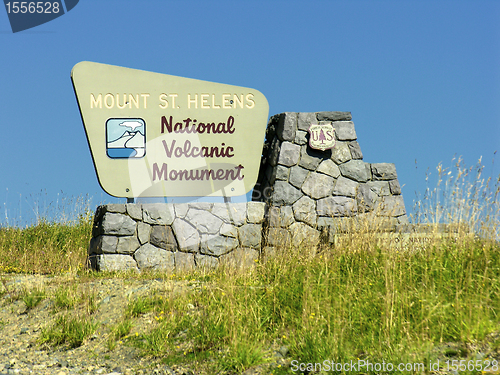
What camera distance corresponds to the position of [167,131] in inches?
339

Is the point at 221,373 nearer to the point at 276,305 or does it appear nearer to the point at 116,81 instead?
the point at 276,305

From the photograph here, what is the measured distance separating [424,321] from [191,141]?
586 centimetres

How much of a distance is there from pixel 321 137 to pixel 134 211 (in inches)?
160

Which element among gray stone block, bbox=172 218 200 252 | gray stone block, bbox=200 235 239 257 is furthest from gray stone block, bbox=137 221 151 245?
gray stone block, bbox=200 235 239 257

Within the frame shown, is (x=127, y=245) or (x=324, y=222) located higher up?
(x=324, y=222)

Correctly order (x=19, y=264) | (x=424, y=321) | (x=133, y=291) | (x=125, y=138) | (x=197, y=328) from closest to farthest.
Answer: (x=424, y=321) → (x=197, y=328) → (x=133, y=291) → (x=125, y=138) → (x=19, y=264)

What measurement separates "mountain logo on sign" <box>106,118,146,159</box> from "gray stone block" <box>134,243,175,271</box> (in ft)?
6.03

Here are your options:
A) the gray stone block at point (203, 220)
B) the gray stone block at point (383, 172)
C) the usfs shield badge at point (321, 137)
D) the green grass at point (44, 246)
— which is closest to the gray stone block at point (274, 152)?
the usfs shield badge at point (321, 137)

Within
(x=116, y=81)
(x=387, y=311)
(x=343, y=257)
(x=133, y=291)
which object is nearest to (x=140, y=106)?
(x=116, y=81)

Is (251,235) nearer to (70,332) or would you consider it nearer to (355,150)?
(355,150)

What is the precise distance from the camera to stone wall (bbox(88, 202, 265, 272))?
8133mm

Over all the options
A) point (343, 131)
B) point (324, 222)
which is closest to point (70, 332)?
point (324, 222)

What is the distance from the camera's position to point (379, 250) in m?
6.00

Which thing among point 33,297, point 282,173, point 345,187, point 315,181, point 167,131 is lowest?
point 33,297
